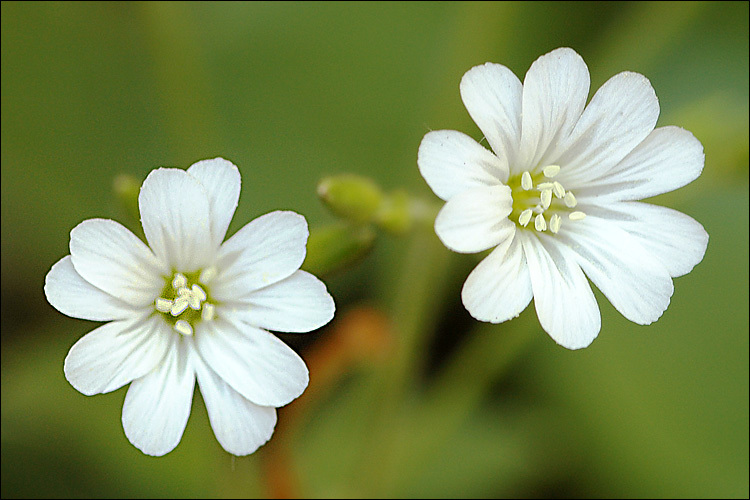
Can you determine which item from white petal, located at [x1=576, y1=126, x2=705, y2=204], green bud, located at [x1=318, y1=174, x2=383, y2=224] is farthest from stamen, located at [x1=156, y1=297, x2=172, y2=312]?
white petal, located at [x1=576, y1=126, x2=705, y2=204]

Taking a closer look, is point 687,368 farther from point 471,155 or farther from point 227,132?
point 227,132

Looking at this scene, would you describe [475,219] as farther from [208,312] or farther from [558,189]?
[208,312]

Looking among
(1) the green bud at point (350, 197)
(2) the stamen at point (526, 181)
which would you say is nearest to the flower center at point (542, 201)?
(2) the stamen at point (526, 181)

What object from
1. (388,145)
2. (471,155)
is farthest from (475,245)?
(388,145)

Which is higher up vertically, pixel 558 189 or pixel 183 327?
pixel 558 189

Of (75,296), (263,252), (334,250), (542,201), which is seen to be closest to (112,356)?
(75,296)

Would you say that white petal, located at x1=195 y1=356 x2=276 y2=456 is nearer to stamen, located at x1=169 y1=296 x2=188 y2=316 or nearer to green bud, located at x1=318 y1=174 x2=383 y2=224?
stamen, located at x1=169 y1=296 x2=188 y2=316

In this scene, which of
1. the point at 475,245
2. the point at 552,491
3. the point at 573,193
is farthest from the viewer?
the point at 552,491
